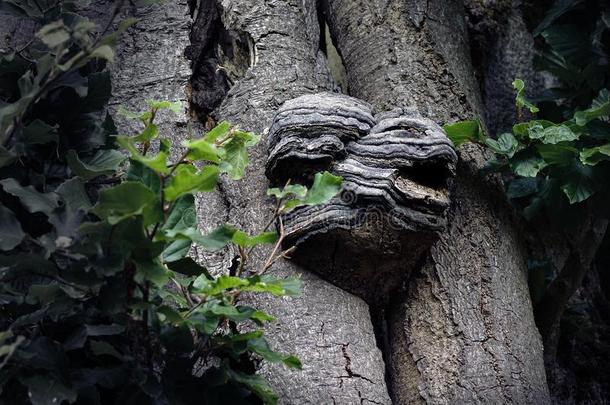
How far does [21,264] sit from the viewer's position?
1.50 metres

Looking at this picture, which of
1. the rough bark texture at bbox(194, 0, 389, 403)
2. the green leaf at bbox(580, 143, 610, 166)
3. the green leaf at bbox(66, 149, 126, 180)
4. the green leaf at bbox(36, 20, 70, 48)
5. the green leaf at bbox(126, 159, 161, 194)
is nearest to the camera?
the green leaf at bbox(36, 20, 70, 48)

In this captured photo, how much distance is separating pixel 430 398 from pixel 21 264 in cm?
91

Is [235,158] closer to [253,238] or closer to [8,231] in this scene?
[253,238]

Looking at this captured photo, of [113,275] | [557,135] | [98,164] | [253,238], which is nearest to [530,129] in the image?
[557,135]

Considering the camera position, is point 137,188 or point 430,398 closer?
point 137,188

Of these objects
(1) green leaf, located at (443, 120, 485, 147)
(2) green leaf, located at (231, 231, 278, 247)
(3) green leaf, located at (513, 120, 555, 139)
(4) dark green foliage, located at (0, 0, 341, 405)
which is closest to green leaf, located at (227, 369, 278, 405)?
(4) dark green foliage, located at (0, 0, 341, 405)

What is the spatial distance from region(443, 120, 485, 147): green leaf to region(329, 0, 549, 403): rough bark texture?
90 mm

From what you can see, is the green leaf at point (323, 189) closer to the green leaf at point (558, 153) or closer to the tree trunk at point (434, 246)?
the tree trunk at point (434, 246)

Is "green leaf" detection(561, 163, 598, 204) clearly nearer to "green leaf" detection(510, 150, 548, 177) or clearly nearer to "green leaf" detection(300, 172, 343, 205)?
"green leaf" detection(510, 150, 548, 177)

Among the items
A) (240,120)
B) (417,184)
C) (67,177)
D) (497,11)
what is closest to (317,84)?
(240,120)

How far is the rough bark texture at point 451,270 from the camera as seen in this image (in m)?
1.98

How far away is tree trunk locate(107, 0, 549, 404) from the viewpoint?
1.91 meters

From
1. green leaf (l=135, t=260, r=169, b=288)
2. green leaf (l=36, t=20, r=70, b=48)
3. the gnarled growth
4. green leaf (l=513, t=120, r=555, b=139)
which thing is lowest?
green leaf (l=135, t=260, r=169, b=288)

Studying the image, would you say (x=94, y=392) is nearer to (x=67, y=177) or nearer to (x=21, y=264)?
(x=21, y=264)
